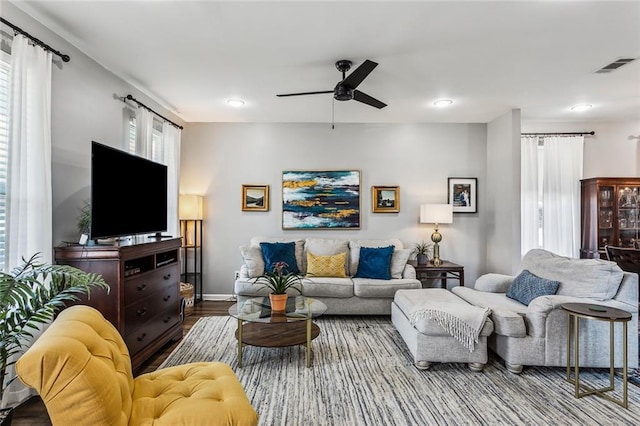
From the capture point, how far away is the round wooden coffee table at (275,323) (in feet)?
9.12

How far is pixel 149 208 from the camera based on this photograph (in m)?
3.18

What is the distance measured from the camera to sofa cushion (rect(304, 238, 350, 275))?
15.0 feet

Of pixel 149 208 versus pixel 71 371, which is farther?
pixel 149 208

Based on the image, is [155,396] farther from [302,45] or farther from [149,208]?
[302,45]

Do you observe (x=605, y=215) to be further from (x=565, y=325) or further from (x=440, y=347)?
(x=440, y=347)

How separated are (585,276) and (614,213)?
2761mm

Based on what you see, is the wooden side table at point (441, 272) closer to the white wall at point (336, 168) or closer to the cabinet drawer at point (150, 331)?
the white wall at point (336, 168)

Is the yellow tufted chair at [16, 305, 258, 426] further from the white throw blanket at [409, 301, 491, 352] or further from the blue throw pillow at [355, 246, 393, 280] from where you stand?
the blue throw pillow at [355, 246, 393, 280]

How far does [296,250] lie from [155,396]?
122 inches

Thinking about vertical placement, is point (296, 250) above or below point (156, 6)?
below

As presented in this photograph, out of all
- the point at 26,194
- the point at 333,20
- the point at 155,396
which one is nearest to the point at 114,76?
the point at 26,194

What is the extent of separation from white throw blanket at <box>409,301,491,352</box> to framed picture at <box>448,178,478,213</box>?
105 inches

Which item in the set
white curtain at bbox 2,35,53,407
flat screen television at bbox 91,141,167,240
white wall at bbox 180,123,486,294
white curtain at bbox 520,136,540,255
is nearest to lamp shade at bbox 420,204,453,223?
white wall at bbox 180,123,486,294

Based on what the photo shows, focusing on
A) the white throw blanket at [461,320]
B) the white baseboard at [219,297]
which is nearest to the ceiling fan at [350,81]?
the white throw blanket at [461,320]
